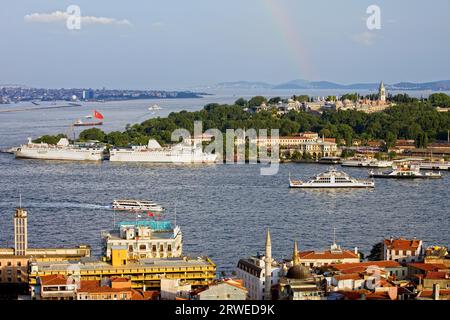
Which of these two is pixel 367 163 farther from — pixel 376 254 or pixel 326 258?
pixel 326 258

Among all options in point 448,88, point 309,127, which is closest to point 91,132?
point 309,127

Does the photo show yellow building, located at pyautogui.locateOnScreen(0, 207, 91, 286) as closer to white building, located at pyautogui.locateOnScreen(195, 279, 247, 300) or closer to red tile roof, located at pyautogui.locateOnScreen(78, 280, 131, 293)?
red tile roof, located at pyautogui.locateOnScreen(78, 280, 131, 293)

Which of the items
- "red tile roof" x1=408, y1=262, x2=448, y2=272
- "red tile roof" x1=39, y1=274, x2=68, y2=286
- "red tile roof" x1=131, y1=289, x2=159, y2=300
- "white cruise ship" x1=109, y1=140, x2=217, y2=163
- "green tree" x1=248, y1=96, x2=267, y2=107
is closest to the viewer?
"red tile roof" x1=131, y1=289, x2=159, y2=300

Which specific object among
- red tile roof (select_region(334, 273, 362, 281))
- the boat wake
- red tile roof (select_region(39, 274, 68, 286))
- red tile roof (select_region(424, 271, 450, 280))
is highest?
red tile roof (select_region(39, 274, 68, 286))

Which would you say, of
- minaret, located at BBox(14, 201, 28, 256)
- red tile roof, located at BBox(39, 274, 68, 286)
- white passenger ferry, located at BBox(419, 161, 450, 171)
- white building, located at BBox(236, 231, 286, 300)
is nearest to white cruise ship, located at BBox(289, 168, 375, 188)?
white passenger ferry, located at BBox(419, 161, 450, 171)

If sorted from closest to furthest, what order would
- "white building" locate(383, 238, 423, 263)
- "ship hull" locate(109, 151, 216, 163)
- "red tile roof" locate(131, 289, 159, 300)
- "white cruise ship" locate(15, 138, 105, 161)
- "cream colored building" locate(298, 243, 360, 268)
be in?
1. "red tile roof" locate(131, 289, 159, 300)
2. "cream colored building" locate(298, 243, 360, 268)
3. "white building" locate(383, 238, 423, 263)
4. "ship hull" locate(109, 151, 216, 163)
5. "white cruise ship" locate(15, 138, 105, 161)

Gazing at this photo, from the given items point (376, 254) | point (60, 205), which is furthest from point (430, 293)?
point (60, 205)
